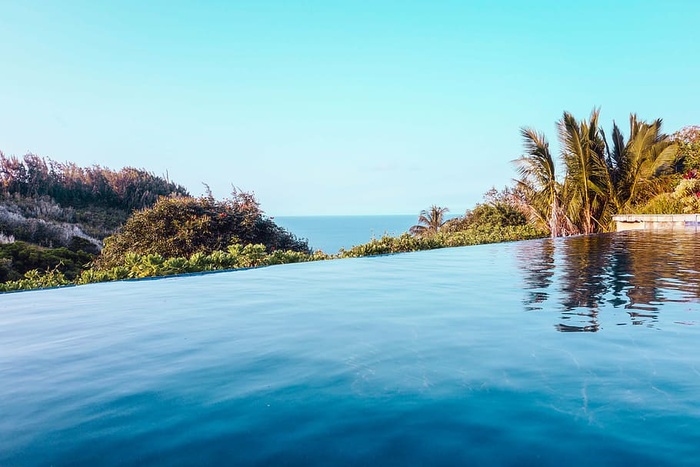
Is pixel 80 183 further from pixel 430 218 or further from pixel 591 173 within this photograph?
pixel 591 173

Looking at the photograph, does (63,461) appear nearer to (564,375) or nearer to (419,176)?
(564,375)

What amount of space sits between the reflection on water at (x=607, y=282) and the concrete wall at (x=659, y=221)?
6.15m

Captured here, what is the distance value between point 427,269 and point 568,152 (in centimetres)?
1139

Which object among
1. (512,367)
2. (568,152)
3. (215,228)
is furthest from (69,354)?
(568,152)

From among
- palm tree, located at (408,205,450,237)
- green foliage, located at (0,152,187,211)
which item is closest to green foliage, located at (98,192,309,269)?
green foliage, located at (0,152,187,211)

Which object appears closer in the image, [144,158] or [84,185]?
[84,185]

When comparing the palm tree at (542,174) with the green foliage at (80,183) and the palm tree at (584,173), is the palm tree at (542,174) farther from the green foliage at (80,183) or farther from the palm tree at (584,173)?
the green foliage at (80,183)

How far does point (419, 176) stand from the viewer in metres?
40.8

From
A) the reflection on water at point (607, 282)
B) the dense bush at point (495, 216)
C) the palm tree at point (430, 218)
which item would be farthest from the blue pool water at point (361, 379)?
the palm tree at point (430, 218)

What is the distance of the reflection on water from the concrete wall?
615 cm

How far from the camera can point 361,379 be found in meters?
2.23

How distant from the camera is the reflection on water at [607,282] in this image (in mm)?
3652

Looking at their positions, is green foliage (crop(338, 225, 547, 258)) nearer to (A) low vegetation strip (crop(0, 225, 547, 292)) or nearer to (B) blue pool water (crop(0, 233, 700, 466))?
(A) low vegetation strip (crop(0, 225, 547, 292))

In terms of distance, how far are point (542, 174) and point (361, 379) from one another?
49.7ft
